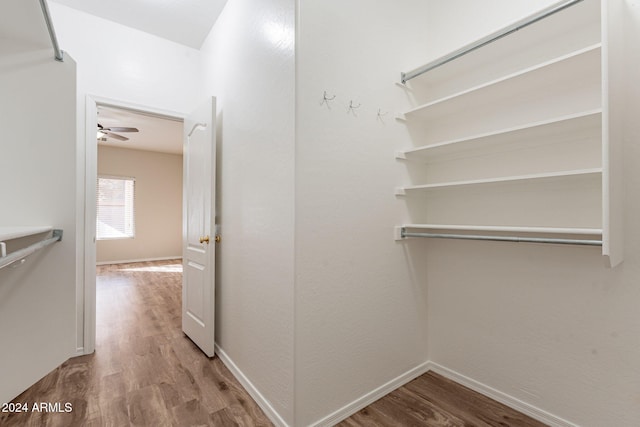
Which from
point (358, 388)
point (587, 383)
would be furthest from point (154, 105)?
point (587, 383)

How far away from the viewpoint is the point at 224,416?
65.7 inches

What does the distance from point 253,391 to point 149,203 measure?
6.49 meters

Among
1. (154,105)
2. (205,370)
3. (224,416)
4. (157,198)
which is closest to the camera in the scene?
(224,416)

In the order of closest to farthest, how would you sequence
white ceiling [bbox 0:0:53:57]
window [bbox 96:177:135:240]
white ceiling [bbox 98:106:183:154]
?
white ceiling [bbox 0:0:53:57]
white ceiling [bbox 98:106:183:154]
window [bbox 96:177:135:240]

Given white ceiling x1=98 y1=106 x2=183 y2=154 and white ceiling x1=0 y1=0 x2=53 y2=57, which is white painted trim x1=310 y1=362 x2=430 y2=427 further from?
white ceiling x1=98 y1=106 x2=183 y2=154

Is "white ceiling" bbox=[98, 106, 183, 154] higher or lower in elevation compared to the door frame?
higher

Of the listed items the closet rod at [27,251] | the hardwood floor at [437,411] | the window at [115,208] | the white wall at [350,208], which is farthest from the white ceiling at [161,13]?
the window at [115,208]

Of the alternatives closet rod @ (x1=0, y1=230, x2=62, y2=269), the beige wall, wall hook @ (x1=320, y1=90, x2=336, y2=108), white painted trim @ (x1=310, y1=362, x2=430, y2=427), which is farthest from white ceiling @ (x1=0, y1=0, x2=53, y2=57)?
the beige wall

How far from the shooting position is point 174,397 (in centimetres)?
184

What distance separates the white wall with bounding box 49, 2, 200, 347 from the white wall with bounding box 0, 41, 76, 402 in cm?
136

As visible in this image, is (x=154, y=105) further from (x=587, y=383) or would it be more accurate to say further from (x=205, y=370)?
(x=587, y=383)

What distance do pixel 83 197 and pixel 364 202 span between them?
7.38 feet

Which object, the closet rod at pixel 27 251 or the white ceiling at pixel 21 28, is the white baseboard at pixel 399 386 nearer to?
the closet rod at pixel 27 251

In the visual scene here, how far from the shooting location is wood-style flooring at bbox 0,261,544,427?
5.34 feet
